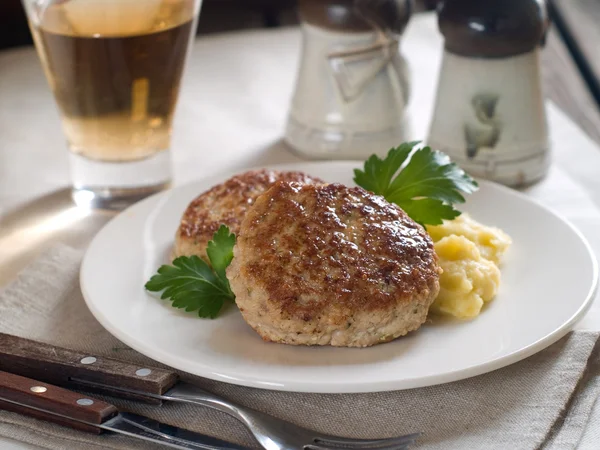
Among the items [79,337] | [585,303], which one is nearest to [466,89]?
[585,303]

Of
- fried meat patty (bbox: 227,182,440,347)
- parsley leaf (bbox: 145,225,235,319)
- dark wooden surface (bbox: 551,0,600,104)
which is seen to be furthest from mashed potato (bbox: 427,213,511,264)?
dark wooden surface (bbox: 551,0,600,104)

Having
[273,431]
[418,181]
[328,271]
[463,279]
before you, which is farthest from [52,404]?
[418,181]

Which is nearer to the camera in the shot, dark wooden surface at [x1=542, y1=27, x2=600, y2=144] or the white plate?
the white plate

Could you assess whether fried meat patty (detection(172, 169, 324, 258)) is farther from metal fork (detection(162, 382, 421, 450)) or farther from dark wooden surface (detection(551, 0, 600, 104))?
dark wooden surface (detection(551, 0, 600, 104))

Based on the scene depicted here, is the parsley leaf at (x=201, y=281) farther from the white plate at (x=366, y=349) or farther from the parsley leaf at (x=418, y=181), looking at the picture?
the parsley leaf at (x=418, y=181)

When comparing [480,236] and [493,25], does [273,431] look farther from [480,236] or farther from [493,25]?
[493,25]
